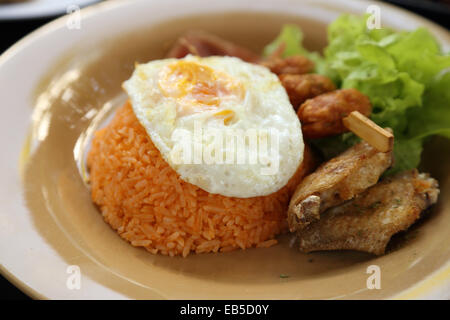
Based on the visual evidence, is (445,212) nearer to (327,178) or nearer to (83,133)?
(327,178)

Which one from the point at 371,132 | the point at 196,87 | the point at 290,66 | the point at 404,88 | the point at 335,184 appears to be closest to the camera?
the point at 335,184

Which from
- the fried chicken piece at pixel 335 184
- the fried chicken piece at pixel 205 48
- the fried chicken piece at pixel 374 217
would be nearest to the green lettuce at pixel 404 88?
the fried chicken piece at pixel 374 217

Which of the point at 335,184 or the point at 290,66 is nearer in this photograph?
the point at 335,184

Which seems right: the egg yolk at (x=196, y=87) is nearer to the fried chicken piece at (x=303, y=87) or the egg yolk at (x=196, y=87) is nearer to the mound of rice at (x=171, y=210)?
the mound of rice at (x=171, y=210)

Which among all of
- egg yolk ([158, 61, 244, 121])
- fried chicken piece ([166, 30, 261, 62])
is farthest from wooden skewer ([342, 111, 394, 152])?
fried chicken piece ([166, 30, 261, 62])

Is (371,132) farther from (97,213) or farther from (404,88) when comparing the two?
(97,213)

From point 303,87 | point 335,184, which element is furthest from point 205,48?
point 335,184
